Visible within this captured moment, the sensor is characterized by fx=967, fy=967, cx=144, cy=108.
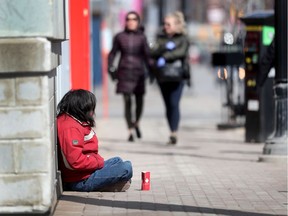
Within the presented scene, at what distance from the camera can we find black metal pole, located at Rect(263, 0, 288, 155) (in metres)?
11.3

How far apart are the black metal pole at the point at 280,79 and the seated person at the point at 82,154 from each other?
300 cm

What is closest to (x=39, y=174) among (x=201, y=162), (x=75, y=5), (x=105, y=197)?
(x=105, y=197)

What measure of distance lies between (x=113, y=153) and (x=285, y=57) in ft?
8.77

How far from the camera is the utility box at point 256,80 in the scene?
14.5 meters

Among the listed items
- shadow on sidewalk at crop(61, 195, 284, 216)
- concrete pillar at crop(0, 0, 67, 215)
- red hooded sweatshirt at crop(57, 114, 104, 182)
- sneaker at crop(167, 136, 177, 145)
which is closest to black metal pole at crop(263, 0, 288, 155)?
sneaker at crop(167, 136, 177, 145)

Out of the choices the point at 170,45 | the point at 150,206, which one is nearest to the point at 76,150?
the point at 150,206

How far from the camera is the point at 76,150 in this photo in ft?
27.4

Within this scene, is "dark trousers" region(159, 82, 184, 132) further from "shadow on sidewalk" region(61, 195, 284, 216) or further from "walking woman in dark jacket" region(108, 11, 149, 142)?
"shadow on sidewalk" region(61, 195, 284, 216)

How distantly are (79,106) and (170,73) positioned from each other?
5612mm

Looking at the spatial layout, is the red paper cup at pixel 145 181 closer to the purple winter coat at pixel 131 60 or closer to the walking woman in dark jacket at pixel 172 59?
the walking woman in dark jacket at pixel 172 59

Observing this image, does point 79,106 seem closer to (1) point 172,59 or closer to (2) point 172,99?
(2) point 172,99

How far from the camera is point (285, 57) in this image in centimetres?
1130

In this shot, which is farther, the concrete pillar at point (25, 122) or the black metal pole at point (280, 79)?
the black metal pole at point (280, 79)

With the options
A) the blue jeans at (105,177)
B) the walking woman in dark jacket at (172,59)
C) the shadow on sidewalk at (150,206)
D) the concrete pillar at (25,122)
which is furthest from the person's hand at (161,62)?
the concrete pillar at (25,122)
